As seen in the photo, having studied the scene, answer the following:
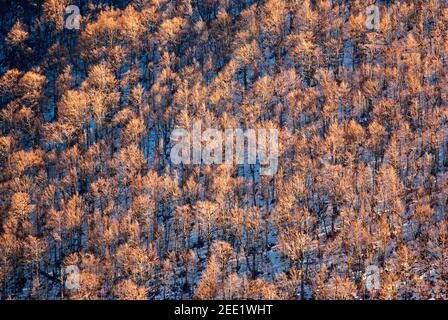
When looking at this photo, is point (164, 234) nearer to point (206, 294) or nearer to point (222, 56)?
point (206, 294)
